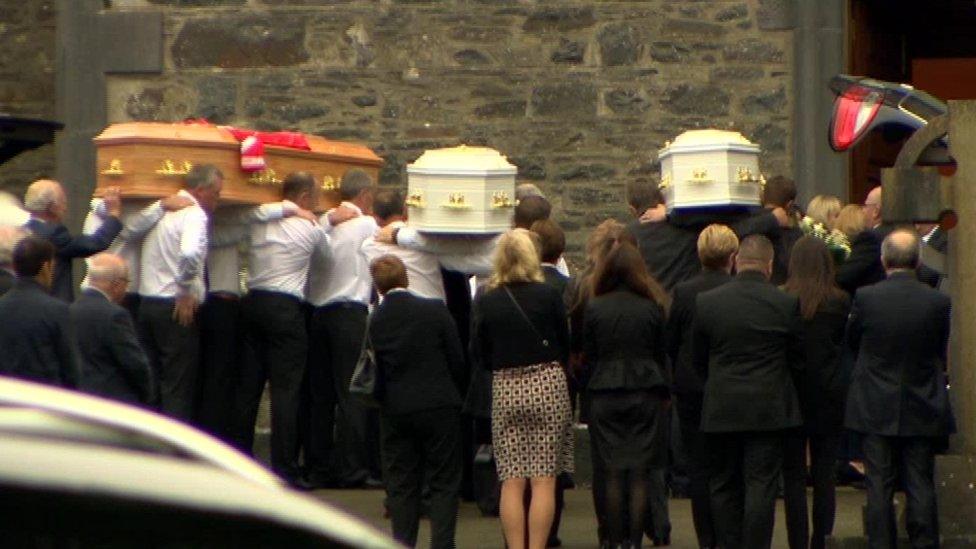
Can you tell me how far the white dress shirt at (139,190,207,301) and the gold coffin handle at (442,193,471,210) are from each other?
4.57ft

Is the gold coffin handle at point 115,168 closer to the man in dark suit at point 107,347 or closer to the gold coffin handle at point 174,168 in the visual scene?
the gold coffin handle at point 174,168

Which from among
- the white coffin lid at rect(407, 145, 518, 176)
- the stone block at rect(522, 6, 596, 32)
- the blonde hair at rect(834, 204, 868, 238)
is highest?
the stone block at rect(522, 6, 596, 32)

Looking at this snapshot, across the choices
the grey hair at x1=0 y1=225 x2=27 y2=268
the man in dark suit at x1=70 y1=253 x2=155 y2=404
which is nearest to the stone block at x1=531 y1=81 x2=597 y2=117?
the man in dark suit at x1=70 y1=253 x2=155 y2=404

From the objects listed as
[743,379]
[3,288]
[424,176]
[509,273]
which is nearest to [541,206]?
[424,176]

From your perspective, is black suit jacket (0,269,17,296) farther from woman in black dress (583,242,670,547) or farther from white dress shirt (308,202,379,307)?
white dress shirt (308,202,379,307)

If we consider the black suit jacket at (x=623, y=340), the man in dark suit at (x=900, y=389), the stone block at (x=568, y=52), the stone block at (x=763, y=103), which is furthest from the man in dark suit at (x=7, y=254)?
the stone block at (x=763, y=103)

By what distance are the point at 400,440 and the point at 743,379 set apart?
151 centimetres

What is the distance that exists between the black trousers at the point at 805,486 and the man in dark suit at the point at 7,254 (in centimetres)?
336

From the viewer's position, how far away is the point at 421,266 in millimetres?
10062

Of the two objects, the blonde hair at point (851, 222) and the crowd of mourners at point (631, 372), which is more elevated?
the blonde hair at point (851, 222)

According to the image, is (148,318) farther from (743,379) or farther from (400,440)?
(743,379)

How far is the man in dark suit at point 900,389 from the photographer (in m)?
8.73

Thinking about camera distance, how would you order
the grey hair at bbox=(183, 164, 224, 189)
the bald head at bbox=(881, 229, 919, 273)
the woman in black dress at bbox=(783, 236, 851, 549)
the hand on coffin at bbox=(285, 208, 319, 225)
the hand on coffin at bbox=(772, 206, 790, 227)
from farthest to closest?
1. the hand on coffin at bbox=(285, 208, 319, 225)
2. the grey hair at bbox=(183, 164, 224, 189)
3. the hand on coffin at bbox=(772, 206, 790, 227)
4. the woman in black dress at bbox=(783, 236, 851, 549)
5. the bald head at bbox=(881, 229, 919, 273)

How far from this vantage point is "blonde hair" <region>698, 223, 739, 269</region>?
9094 mm
